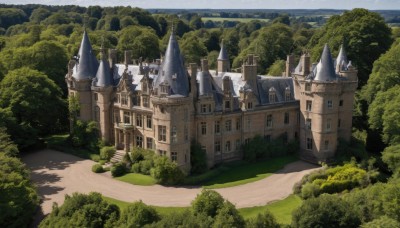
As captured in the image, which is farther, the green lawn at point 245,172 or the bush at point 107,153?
the bush at point 107,153

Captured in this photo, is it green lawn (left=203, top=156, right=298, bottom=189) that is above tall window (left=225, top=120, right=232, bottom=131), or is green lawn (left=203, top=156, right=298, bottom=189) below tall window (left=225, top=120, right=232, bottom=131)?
below

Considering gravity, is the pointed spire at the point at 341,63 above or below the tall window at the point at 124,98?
above

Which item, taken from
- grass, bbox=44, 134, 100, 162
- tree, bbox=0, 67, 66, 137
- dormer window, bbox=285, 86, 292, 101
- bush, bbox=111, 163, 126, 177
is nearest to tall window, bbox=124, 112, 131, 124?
grass, bbox=44, 134, 100, 162

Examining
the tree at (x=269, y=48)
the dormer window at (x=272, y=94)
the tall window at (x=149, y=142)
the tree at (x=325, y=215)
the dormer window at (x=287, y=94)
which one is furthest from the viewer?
the tree at (x=269, y=48)

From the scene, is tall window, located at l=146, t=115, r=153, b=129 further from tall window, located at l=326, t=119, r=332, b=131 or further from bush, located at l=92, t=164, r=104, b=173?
tall window, located at l=326, t=119, r=332, b=131

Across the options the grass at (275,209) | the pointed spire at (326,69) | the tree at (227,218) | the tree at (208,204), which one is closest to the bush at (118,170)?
the grass at (275,209)

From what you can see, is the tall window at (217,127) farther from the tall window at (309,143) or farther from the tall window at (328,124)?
the tall window at (328,124)
